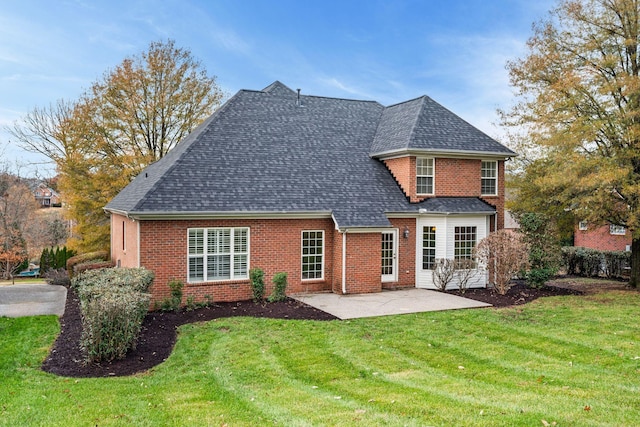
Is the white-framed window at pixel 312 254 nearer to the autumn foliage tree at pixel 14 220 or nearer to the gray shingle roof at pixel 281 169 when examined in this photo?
the gray shingle roof at pixel 281 169

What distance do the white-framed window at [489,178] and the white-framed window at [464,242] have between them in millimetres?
2098

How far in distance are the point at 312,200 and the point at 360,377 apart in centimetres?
921

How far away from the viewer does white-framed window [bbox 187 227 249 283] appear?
14820 millimetres

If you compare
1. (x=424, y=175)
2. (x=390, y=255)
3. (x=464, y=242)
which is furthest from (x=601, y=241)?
(x=390, y=255)

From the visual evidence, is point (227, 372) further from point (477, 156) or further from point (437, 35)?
point (437, 35)

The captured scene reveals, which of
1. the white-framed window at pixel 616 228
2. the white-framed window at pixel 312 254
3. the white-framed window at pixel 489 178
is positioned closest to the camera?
the white-framed window at pixel 312 254

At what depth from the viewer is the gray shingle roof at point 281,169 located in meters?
15.3

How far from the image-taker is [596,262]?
23.2 m

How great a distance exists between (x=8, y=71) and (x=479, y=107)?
73.5 feet

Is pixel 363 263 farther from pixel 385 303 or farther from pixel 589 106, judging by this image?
pixel 589 106

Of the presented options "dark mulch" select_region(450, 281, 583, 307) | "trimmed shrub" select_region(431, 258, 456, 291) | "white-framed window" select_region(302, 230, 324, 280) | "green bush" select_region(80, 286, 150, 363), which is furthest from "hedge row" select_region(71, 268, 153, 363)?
"trimmed shrub" select_region(431, 258, 456, 291)

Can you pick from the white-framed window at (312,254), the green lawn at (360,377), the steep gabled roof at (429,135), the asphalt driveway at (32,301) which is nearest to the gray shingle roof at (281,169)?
the steep gabled roof at (429,135)

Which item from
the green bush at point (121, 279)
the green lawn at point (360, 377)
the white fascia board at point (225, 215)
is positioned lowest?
the green lawn at point (360, 377)

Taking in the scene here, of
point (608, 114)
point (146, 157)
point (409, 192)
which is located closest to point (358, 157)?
point (409, 192)
